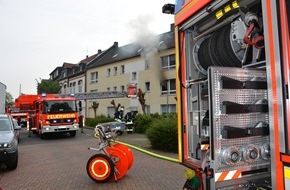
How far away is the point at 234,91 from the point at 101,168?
4.59 metres

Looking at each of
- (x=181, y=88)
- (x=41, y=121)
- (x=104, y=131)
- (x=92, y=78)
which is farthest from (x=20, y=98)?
(x=181, y=88)

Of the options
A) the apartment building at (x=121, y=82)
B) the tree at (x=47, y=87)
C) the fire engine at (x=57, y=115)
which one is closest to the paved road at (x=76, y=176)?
the apartment building at (x=121, y=82)

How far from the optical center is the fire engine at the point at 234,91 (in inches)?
102

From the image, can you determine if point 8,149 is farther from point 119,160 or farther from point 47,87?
point 47,87

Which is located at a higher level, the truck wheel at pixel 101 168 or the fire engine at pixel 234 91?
the fire engine at pixel 234 91

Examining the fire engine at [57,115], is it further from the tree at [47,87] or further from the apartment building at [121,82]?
the tree at [47,87]

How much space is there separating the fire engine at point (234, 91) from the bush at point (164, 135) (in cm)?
757

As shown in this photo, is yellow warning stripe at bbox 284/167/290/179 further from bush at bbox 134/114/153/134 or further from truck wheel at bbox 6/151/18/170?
bush at bbox 134/114/153/134

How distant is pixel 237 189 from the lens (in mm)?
3227

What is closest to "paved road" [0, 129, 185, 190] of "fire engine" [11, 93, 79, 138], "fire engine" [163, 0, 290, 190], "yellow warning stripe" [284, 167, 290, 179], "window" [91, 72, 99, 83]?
"fire engine" [163, 0, 290, 190]

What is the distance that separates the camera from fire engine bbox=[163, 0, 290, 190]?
8.51 feet

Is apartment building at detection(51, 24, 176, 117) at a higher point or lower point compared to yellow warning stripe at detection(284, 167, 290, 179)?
higher

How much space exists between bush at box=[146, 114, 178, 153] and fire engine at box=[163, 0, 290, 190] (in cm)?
757

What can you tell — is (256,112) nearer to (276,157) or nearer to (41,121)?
(276,157)
